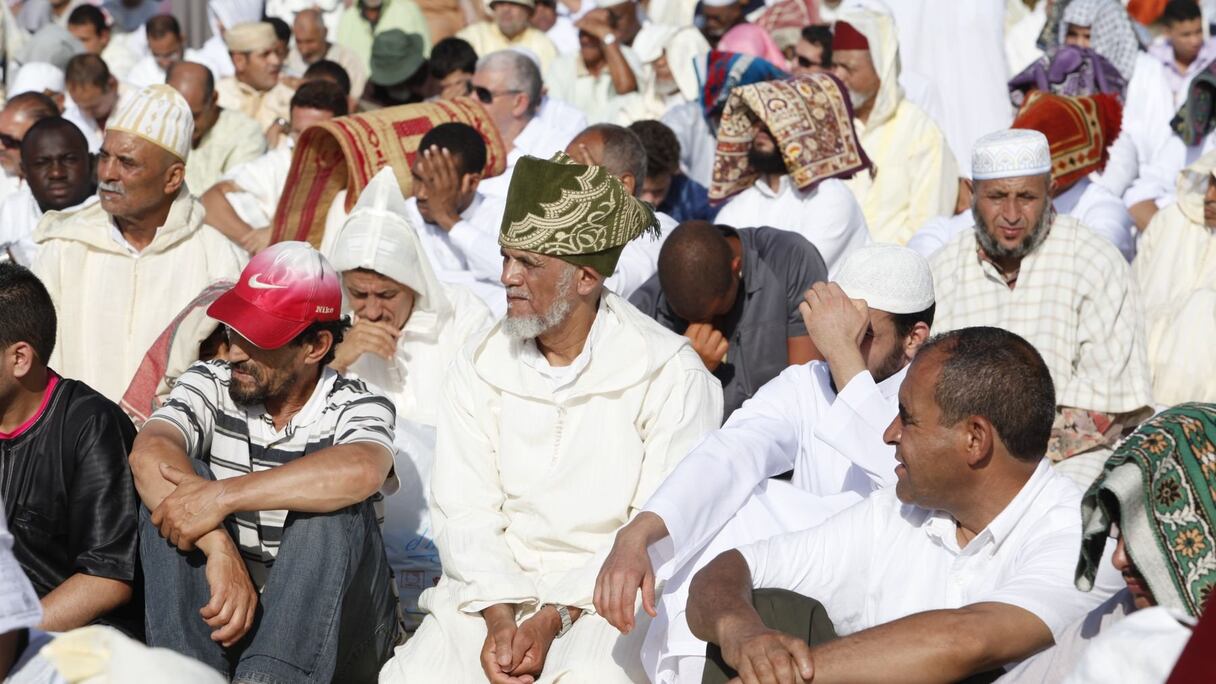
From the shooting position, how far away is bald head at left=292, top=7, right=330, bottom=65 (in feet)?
39.7

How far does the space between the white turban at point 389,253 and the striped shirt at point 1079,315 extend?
2.09 meters

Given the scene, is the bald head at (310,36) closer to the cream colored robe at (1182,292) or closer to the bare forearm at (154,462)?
the cream colored robe at (1182,292)

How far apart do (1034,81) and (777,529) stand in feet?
21.3

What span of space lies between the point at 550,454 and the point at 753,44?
6560 mm

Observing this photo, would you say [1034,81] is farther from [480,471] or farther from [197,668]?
[197,668]

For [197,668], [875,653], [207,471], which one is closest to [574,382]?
[207,471]

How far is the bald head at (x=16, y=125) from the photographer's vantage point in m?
9.13

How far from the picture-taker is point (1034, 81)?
998 centimetres

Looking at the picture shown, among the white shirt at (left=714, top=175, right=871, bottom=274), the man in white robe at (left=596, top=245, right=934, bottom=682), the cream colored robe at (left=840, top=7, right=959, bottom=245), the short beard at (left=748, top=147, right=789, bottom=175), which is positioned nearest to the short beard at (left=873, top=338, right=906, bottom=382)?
the man in white robe at (left=596, top=245, right=934, bottom=682)

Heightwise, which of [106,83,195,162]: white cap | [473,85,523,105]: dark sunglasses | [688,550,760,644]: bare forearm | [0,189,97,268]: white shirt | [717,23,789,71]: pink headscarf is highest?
[106,83,195,162]: white cap

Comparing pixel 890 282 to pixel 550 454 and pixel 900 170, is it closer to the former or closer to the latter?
pixel 550 454

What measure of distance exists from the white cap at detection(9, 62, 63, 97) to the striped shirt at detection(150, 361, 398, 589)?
24.9ft

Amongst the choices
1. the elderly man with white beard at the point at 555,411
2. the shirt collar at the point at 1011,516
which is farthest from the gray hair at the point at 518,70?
the shirt collar at the point at 1011,516

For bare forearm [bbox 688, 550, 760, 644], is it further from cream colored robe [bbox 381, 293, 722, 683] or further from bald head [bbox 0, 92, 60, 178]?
bald head [bbox 0, 92, 60, 178]
